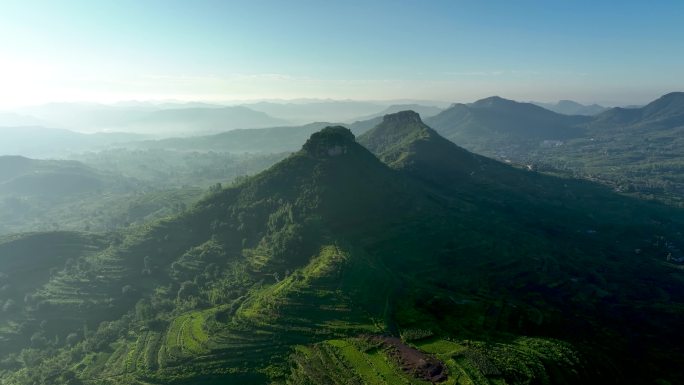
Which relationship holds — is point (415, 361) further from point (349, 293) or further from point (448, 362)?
point (349, 293)

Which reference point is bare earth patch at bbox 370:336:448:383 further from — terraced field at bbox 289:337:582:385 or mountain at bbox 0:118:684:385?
terraced field at bbox 289:337:582:385

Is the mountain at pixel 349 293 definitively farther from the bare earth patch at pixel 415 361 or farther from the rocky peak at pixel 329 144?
the rocky peak at pixel 329 144

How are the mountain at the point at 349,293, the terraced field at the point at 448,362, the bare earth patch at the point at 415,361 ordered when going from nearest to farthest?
the bare earth patch at the point at 415,361
the terraced field at the point at 448,362
the mountain at the point at 349,293

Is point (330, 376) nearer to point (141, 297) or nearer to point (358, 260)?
point (358, 260)

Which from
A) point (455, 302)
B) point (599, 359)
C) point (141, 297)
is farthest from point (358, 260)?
point (141, 297)

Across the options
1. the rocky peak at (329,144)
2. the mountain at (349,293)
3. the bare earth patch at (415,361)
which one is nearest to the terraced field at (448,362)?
the mountain at (349,293)

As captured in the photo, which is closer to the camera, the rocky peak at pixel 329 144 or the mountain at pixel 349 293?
the mountain at pixel 349 293

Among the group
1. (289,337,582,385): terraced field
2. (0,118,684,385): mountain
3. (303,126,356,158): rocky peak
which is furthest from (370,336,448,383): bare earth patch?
(303,126,356,158): rocky peak

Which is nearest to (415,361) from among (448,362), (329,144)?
(448,362)
